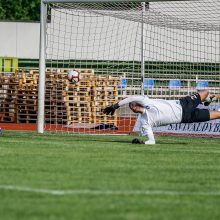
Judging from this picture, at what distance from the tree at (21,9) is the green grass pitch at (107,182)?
88.7 m

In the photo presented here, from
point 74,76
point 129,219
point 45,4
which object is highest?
point 45,4

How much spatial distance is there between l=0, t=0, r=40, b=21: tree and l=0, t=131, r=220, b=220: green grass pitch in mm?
88679

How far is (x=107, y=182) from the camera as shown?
12.1m

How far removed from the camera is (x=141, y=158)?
16.0m

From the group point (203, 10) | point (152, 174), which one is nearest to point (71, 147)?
point (152, 174)

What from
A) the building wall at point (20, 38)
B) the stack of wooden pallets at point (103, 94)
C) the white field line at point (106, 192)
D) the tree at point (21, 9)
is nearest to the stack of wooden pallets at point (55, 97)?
the stack of wooden pallets at point (103, 94)

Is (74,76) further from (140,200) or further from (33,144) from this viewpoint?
(140,200)

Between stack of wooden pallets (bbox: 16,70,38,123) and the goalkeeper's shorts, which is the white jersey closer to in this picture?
the goalkeeper's shorts

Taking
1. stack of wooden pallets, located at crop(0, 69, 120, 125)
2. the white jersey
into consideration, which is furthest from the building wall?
the white jersey

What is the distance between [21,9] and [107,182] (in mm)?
98808

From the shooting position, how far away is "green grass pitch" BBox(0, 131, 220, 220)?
32.3 ft

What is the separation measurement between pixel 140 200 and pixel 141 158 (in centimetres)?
532

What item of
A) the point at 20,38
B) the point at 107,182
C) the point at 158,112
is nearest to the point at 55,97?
the point at 158,112

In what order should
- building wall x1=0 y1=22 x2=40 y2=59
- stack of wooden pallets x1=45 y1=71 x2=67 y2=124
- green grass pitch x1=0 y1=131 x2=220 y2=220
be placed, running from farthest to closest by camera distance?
building wall x1=0 y1=22 x2=40 y2=59 → stack of wooden pallets x1=45 y1=71 x2=67 y2=124 → green grass pitch x1=0 y1=131 x2=220 y2=220
